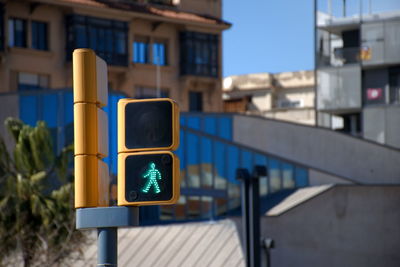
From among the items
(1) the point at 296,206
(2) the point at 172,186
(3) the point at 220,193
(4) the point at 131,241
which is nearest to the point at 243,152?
(3) the point at 220,193

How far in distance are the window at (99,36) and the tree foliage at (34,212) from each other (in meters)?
25.4

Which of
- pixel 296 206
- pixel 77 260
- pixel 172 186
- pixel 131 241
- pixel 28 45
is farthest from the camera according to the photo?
pixel 28 45

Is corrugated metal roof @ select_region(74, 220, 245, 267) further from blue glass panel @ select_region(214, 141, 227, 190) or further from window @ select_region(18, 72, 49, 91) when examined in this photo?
window @ select_region(18, 72, 49, 91)

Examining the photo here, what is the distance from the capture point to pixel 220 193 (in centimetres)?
4591

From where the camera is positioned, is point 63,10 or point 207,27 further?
point 207,27

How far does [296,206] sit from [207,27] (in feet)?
96.9

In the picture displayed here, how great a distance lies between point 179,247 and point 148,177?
28116mm

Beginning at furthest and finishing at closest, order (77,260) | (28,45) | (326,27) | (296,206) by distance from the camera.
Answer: (326,27) < (28,45) < (296,206) < (77,260)

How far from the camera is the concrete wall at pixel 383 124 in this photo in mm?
62094

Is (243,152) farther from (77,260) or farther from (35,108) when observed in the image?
(77,260)

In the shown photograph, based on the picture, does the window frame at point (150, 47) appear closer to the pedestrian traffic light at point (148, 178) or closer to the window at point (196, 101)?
the window at point (196, 101)

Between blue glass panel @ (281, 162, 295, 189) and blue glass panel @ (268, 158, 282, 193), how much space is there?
0.62ft

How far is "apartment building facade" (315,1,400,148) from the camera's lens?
62781 mm

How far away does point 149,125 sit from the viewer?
6.82 m
